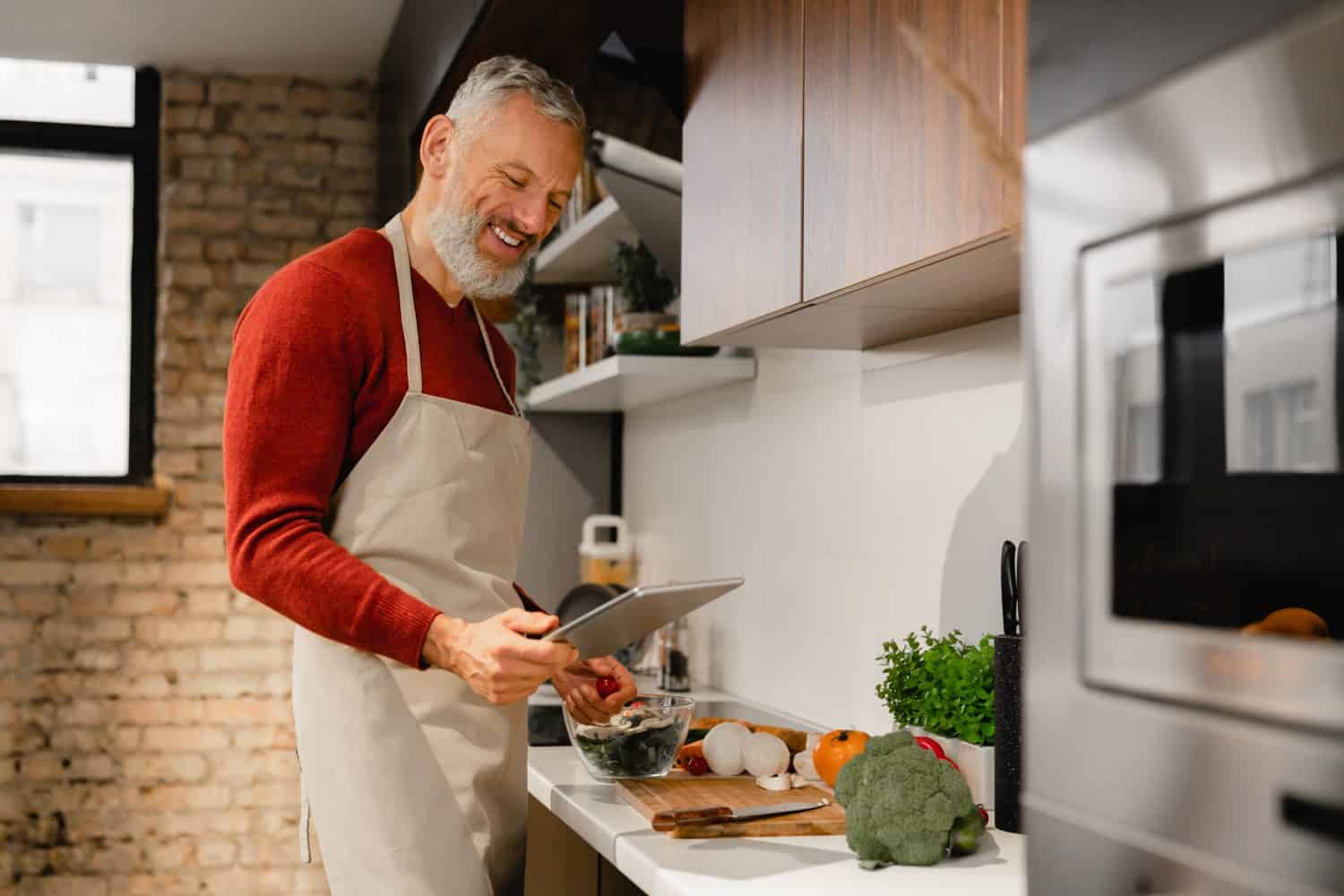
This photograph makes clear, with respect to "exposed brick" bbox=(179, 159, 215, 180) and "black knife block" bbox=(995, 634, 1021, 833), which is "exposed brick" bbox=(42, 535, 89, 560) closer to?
"exposed brick" bbox=(179, 159, 215, 180)

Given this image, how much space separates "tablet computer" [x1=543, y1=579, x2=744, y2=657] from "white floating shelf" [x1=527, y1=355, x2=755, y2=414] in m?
1.06

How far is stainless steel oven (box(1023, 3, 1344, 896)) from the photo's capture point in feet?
1.73

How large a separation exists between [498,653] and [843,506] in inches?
37.6

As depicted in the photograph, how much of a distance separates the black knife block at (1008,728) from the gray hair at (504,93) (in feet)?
2.79

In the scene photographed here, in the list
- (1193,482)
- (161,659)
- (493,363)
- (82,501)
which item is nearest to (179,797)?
(161,659)

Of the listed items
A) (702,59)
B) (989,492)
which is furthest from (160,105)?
(989,492)

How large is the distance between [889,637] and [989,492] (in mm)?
373

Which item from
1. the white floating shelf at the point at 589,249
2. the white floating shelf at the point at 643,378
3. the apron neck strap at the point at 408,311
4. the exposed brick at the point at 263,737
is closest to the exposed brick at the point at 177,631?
the exposed brick at the point at 263,737

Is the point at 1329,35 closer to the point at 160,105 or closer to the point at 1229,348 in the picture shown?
the point at 1229,348

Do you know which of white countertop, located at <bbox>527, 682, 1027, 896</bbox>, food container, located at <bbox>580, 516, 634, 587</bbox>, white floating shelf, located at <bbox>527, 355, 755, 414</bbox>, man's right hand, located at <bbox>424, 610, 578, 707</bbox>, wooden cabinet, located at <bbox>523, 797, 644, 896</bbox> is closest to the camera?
white countertop, located at <bbox>527, 682, 1027, 896</bbox>

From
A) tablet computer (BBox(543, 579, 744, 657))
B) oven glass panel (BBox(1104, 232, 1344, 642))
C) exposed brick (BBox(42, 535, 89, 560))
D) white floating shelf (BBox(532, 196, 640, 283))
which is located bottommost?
exposed brick (BBox(42, 535, 89, 560))

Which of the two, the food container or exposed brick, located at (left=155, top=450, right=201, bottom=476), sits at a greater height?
exposed brick, located at (left=155, top=450, right=201, bottom=476)

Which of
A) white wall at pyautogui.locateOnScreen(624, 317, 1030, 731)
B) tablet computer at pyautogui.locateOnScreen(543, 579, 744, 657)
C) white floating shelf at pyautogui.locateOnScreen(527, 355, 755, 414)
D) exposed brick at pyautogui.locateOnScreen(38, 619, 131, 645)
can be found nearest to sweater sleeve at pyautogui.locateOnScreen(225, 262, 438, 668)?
tablet computer at pyautogui.locateOnScreen(543, 579, 744, 657)

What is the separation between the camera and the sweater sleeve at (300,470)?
138 cm
